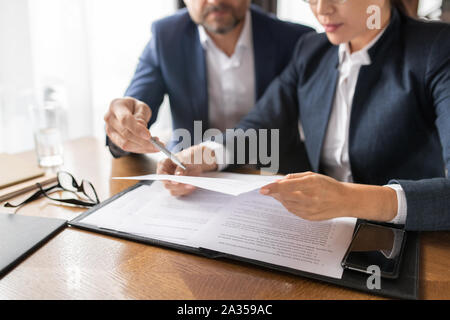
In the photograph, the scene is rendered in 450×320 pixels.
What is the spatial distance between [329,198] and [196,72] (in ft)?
3.06

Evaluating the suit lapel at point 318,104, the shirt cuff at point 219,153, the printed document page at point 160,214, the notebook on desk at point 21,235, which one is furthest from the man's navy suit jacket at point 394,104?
the notebook on desk at point 21,235

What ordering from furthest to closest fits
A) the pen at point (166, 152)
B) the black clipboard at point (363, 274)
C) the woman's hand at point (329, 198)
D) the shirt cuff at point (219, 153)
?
the shirt cuff at point (219, 153) → the pen at point (166, 152) → the woman's hand at point (329, 198) → the black clipboard at point (363, 274)

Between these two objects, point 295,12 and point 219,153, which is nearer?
point 219,153

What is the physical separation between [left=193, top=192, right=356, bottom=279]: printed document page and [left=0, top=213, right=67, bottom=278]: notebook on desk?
257mm

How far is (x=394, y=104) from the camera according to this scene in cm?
97

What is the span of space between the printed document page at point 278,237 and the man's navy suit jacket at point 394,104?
0.34m

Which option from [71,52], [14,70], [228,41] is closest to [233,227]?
[228,41]

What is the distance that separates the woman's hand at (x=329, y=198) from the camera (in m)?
0.62

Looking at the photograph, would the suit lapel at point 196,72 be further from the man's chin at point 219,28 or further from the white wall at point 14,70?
the white wall at point 14,70

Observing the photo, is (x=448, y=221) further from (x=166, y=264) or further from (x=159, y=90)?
(x=159, y=90)

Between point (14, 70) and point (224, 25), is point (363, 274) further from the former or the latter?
point (14, 70)

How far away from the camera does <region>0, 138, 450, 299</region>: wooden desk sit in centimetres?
52

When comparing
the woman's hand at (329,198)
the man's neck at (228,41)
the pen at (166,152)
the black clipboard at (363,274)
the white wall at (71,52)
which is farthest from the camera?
the white wall at (71,52)

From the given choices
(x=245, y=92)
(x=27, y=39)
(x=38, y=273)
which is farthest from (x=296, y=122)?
(x=27, y=39)
